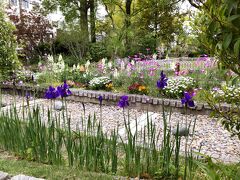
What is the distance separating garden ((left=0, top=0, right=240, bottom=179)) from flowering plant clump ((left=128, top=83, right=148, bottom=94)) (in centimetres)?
5

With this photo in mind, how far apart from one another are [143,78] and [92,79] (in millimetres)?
1444

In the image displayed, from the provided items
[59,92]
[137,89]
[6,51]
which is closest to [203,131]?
[137,89]

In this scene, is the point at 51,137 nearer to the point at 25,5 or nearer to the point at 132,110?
the point at 132,110

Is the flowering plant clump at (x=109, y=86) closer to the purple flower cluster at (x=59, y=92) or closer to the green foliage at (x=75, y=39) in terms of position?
the purple flower cluster at (x=59, y=92)

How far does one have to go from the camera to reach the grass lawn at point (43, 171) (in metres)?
2.41

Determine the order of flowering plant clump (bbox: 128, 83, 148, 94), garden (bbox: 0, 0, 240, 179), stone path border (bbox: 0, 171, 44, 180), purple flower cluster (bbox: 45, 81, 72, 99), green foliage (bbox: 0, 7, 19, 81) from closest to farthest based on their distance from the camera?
garden (bbox: 0, 0, 240, 179) < stone path border (bbox: 0, 171, 44, 180) < purple flower cluster (bbox: 45, 81, 72, 99) < green foliage (bbox: 0, 7, 19, 81) < flowering plant clump (bbox: 128, 83, 148, 94)

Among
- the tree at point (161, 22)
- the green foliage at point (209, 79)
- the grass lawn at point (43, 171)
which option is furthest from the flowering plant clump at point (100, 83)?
the tree at point (161, 22)

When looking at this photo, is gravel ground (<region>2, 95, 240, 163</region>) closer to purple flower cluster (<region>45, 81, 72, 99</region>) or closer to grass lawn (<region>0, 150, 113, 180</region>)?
purple flower cluster (<region>45, 81, 72, 99</region>)

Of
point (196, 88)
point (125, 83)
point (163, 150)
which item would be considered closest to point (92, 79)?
point (125, 83)

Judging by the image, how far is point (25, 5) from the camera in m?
22.2

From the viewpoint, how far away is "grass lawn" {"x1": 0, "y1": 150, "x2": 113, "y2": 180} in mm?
2406

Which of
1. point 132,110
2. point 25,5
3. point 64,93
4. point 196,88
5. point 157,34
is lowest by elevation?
point 132,110

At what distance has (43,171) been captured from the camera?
2521 millimetres

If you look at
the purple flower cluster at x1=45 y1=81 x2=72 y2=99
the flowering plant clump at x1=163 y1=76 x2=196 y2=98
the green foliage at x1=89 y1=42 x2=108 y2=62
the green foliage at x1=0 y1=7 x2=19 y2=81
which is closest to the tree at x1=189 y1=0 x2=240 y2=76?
the purple flower cluster at x1=45 y1=81 x2=72 y2=99
